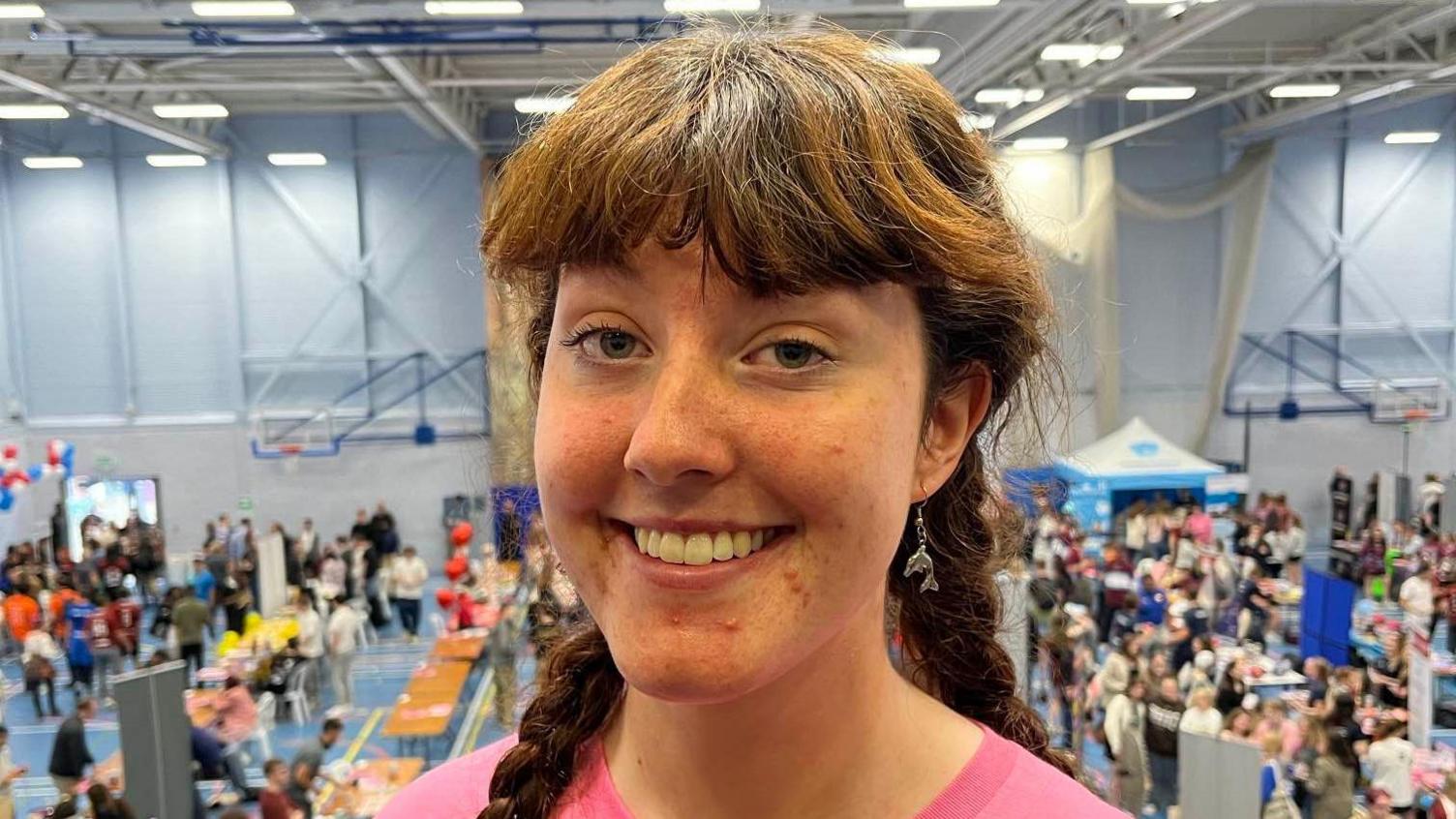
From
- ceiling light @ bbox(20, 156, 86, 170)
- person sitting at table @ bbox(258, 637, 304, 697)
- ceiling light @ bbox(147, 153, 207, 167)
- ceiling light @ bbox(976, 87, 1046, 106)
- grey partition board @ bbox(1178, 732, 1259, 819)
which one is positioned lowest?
person sitting at table @ bbox(258, 637, 304, 697)

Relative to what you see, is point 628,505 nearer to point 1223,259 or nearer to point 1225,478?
point 1225,478

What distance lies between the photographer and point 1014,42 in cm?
1099

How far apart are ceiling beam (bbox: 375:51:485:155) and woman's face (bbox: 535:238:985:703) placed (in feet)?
36.4

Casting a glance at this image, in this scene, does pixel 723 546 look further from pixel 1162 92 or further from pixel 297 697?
pixel 1162 92

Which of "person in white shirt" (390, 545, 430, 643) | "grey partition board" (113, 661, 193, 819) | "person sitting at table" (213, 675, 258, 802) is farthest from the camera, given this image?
"person in white shirt" (390, 545, 430, 643)

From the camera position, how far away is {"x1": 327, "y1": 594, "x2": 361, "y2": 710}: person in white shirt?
9977 millimetres

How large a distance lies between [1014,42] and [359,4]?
644 centimetres

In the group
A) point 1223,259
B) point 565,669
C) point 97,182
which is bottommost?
point 565,669

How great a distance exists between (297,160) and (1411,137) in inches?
722

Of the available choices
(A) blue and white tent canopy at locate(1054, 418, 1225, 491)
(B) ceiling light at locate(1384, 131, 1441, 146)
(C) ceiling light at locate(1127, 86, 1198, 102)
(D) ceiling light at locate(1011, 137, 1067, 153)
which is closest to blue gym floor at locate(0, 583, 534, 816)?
(A) blue and white tent canopy at locate(1054, 418, 1225, 491)

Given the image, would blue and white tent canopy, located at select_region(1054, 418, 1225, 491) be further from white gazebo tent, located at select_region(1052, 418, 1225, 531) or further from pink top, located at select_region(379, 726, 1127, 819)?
pink top, located at select_region(379, 726, 1127, 819)

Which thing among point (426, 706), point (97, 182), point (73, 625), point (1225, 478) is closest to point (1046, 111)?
point (1225, 478)

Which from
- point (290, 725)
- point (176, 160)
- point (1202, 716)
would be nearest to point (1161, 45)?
point (1202, 716)

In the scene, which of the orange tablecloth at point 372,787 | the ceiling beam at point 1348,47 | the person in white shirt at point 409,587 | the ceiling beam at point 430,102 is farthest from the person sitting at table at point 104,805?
the ceiling beam at point 1348,47
